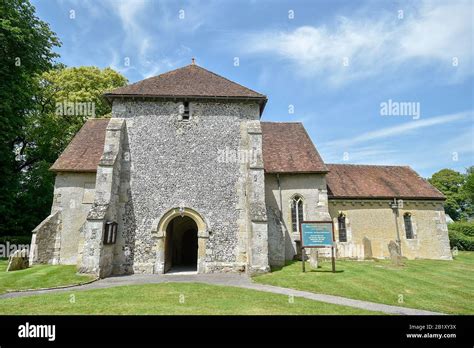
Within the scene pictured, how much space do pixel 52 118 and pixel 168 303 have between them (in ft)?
78.5

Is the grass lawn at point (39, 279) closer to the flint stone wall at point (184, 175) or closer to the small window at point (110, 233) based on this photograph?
the small window at point (110, 233)

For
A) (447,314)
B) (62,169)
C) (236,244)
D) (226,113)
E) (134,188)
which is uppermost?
(226,113)

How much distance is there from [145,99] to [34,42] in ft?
43.1

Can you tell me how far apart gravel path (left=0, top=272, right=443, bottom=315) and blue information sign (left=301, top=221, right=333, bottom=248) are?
3.31 metres

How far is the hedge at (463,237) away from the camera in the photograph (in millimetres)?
27062

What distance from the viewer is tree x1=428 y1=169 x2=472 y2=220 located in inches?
1747

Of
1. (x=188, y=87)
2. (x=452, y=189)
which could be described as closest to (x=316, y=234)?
(x=188, y=87)

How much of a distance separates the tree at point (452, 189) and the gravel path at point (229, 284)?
150 feet

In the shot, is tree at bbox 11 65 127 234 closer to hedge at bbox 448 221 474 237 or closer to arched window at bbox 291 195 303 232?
arched window at bbox 291 195 303 232

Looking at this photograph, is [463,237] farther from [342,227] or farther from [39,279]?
[39,279]

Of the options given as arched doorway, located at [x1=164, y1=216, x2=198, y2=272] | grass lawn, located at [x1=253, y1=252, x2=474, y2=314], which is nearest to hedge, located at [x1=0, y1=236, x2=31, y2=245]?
arched doorway, located at [x1=164, y1=216, x2=198, y2=272]
